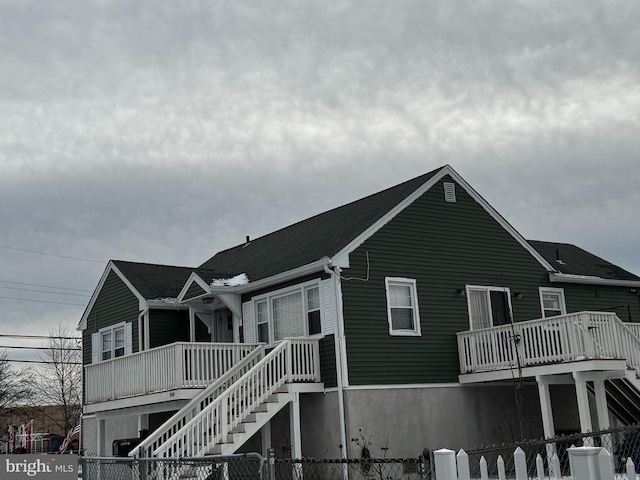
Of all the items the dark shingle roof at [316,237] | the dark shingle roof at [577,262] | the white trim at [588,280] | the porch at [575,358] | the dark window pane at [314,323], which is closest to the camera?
the porch at [575,358]

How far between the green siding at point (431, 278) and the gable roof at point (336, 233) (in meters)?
0.23

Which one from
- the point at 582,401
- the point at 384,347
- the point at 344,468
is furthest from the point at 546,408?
the point at 344,468

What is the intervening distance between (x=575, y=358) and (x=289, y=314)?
24.1ft

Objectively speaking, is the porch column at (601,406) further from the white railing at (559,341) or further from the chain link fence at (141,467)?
the chain link fence at (141,467)

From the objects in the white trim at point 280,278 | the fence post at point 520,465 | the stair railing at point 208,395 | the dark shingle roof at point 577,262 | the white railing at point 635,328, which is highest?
the dark shingle roof at point 577,262

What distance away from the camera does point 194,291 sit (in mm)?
23875

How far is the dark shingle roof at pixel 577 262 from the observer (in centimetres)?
2655

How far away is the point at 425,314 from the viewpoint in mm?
21594

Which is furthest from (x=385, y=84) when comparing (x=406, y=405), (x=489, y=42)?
(x=406, y=405)

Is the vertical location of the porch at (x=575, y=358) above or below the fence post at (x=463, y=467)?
above

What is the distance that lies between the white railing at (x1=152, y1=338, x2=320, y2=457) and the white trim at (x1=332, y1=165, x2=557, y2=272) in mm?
2336

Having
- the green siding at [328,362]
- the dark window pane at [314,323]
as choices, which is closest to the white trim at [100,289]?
the dark window pane at [314,323]

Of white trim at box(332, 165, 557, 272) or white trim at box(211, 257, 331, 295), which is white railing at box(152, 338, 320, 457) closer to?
white trim at box(211, 257, 331, 295)

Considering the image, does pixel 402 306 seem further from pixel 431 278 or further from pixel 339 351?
pixel 339 351
